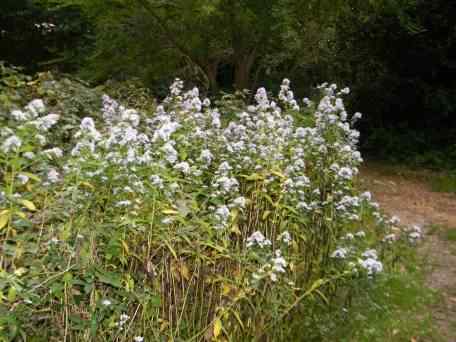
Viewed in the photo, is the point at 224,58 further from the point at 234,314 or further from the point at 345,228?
the point at 234,314

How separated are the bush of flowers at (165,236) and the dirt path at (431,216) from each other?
3.82 ft

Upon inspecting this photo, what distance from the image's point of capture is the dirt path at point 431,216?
4.21m

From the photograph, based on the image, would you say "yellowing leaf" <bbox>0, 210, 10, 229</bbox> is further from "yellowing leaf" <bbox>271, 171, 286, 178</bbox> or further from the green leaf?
"yellowing leaf" <bbox>271, 171, 286, 178</bbox>

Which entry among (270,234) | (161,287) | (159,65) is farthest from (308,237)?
(159,65)

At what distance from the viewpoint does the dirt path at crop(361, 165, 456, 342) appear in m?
4.21

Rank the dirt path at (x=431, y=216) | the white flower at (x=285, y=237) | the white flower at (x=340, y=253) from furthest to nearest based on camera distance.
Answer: the dirt path at (x=431, y=216) < the white flower at (x=340, y=253) < the white flower at (x=285, y=237)

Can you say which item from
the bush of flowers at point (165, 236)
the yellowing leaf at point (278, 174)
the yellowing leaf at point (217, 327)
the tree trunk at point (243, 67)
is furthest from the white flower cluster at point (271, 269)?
the tree trunk at point (243, 67)

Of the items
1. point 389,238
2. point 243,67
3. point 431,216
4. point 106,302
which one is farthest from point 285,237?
point 243,67

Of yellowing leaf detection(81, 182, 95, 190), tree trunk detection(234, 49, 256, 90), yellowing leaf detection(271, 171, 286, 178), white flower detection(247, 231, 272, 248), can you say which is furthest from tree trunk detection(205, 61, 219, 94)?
yellowing leaf detection(81, 182, 95, 190)

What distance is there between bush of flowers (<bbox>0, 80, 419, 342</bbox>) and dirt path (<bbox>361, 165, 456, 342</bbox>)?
1.16 m

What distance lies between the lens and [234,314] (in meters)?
2.45

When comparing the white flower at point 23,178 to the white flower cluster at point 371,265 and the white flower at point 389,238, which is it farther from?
the white flower at point 389,238

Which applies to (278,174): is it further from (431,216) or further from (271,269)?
(431,216)

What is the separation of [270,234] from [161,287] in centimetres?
77
